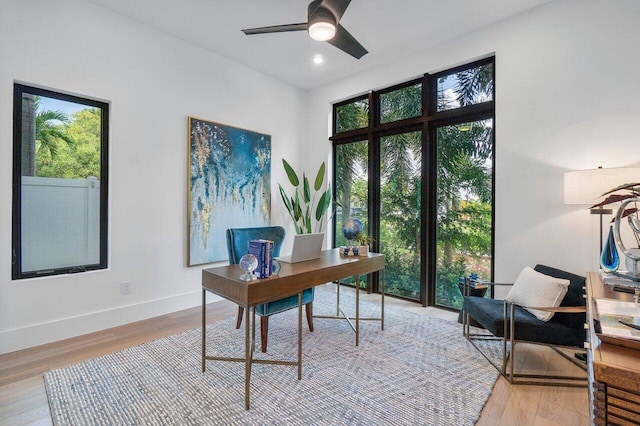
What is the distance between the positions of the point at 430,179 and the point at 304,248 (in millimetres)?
2062

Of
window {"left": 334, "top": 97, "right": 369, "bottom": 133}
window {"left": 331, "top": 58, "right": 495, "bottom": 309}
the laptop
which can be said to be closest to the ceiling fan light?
the laptop

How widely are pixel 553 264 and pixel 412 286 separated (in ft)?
5.16

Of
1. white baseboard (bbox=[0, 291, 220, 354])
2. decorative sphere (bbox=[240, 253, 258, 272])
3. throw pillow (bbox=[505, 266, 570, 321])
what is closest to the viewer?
decorative sphere (bbox=[240, 253, 258, 272])

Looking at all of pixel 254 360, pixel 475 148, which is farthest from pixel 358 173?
pixel 254 360

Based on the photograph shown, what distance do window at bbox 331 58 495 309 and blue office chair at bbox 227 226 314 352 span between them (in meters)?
1.74

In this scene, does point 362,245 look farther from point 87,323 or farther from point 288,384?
point 87,323

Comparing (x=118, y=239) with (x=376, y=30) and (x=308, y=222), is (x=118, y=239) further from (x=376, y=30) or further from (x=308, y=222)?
(x=376, y=30)

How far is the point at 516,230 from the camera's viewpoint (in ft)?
10.2

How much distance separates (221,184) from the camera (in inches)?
157

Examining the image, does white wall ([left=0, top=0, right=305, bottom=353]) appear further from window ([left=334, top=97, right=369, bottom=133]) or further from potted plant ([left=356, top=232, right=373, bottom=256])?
potted plant ([left=356, top=232, right=373, bottom=256])

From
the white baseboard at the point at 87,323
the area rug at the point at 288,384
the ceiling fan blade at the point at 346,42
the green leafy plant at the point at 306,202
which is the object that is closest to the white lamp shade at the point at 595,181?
the area rug at the point at 288,384

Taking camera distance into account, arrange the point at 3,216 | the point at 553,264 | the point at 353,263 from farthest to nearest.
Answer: the point at 553,264 < the point at 353,263 < the point at 3,216

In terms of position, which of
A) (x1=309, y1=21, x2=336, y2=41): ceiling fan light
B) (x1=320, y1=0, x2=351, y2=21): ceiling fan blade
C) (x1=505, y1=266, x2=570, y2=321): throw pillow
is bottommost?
(x1=505, y1=266, x2=570, y2=321): throw pillow

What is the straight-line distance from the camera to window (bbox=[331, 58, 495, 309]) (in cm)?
346
